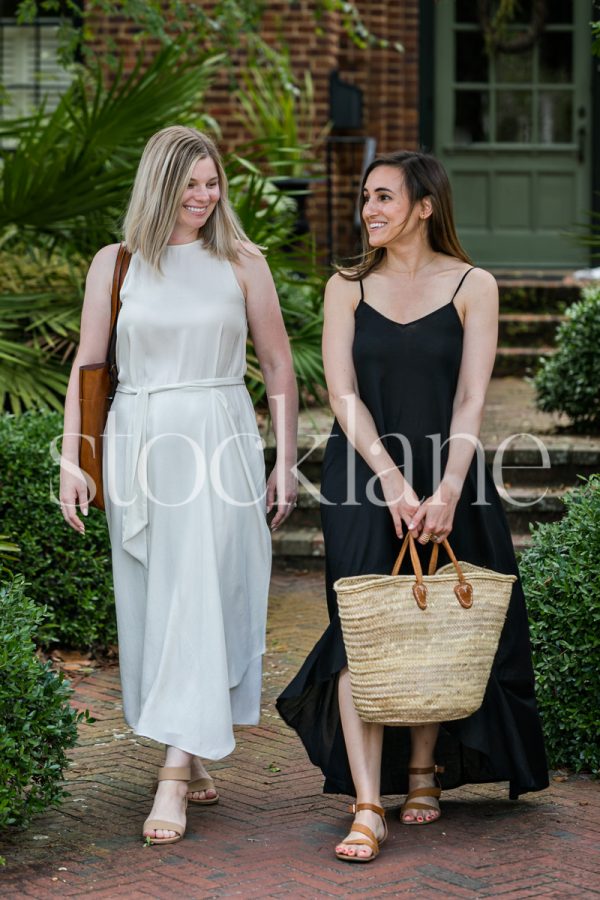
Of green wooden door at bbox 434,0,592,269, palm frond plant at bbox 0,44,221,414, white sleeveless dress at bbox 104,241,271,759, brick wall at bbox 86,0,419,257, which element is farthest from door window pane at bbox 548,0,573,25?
white sleeveless dress at bbox 104,241,271,759

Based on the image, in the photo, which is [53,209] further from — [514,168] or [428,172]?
[514,168]

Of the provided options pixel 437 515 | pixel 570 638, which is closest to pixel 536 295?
pixel 570 638

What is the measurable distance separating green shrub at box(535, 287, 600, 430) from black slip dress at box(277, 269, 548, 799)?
429 centimetres

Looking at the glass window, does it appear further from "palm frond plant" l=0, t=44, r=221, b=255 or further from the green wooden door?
"palm frond plant" l=0, t=44, r=221, b=255

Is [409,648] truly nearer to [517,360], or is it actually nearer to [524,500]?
[524,500]

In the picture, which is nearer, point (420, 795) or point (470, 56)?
point (420, 795)

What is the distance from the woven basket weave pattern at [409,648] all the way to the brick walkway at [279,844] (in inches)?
16.7

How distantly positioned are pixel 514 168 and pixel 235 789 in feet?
30.2

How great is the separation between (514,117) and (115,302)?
30.2 feet

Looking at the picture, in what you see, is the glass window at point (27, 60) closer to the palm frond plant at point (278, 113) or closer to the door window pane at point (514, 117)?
the palm frond plant at point (278, 113)

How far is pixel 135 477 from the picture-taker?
4188 mm

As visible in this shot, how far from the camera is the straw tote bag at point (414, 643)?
3.69 m

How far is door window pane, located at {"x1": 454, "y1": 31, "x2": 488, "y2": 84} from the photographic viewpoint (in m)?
12.6

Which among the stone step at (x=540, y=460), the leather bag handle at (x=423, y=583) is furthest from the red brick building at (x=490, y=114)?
the leather bag handle at (x=423, y=583)
